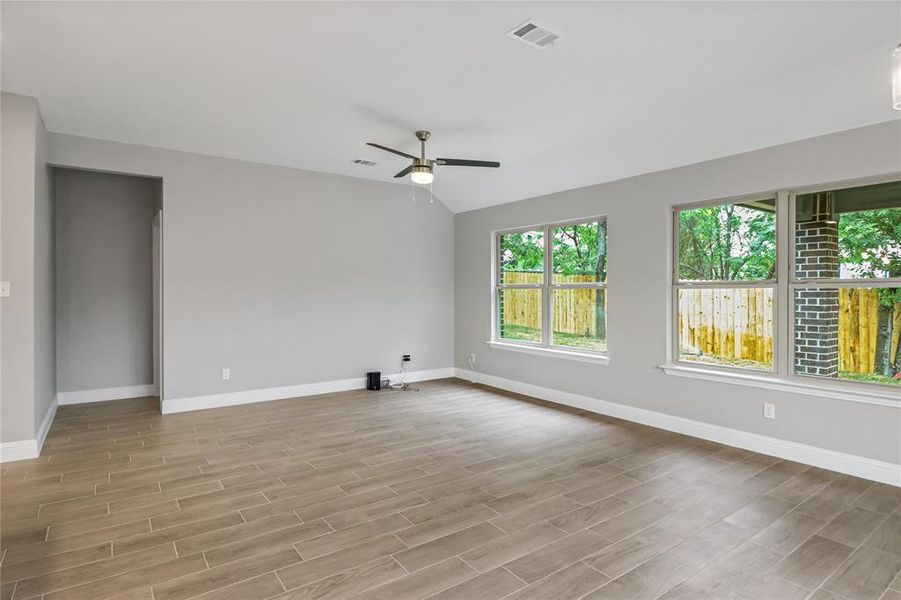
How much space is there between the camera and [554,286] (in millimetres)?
6082

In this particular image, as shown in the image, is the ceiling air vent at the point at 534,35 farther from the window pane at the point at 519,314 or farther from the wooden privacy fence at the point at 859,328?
the window pane at the point at 519,314

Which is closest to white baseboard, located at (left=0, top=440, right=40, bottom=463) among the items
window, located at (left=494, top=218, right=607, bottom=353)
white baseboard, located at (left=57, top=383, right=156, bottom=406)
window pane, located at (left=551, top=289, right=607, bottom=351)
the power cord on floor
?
white baseboard, located at (left=57, top=383, right=156, bottom=406)

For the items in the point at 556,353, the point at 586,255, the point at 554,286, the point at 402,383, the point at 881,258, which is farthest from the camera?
the point at 402,383

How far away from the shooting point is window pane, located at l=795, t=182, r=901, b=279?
3461mm

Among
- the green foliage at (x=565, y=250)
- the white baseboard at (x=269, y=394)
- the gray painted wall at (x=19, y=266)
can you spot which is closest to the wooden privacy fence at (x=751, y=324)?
the green foliage at (x=565, y=250)

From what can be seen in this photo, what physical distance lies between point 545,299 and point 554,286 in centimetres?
21

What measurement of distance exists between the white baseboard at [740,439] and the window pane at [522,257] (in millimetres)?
1438

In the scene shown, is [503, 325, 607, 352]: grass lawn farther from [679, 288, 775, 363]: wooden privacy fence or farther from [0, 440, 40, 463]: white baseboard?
[0, 440, 40, 463]: white baseboard

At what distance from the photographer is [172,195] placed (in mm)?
5227

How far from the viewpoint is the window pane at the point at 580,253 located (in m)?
5.43

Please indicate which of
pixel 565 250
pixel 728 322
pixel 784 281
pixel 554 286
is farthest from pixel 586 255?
pixel 784 281

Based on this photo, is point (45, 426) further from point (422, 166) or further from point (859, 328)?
point (859, 328)

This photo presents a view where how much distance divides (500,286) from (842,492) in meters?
4.33

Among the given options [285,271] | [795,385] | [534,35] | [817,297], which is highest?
[534,35]
